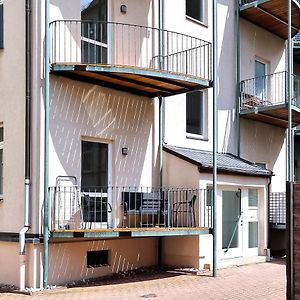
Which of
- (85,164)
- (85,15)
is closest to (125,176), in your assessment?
(85,164)

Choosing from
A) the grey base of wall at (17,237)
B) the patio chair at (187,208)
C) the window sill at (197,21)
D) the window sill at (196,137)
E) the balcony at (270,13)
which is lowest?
the grey base of wall at (17,237)

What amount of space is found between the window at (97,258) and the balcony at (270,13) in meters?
8.90

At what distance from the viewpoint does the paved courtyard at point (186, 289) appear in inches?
377

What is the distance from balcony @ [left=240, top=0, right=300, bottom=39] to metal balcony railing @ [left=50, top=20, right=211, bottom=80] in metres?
2.99

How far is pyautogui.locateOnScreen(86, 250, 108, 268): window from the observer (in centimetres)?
1143

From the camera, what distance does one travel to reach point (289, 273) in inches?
250

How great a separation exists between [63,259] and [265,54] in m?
10.4

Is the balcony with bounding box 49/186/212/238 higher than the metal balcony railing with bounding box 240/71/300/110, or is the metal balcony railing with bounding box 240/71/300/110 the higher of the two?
the metal balcony railing with bounding box 240/71/300/110

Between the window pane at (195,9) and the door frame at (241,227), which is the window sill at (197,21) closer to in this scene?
the window pane at (195,9)

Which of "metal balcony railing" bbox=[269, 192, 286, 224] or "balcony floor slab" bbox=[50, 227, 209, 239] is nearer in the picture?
"balcony floor slab" bbox=[50, 227, 209, 239]

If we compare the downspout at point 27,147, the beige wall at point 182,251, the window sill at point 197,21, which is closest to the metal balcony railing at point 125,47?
the downspout at point 27,147

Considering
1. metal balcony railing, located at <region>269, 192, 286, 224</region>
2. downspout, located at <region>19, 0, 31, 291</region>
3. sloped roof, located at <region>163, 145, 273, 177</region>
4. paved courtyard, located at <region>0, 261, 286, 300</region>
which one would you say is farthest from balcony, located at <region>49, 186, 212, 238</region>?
metal balcony railing, located at <region>269, 192, 286, 224</region>

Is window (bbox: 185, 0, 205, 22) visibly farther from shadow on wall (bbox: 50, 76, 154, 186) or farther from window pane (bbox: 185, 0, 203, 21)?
shadow on wall (bbox: 50, 76, 154, 186)

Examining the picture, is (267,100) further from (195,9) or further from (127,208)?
(127,208)
